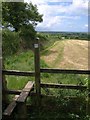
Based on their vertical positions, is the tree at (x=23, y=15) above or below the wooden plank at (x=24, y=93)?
above

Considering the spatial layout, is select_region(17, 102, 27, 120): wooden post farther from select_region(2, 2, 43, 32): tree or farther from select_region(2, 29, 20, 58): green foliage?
select_region(2, 2, 43, 32): tree

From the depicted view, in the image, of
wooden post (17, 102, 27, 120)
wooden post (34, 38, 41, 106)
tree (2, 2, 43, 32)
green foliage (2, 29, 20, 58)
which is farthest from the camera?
tree (2, 2, 43, 32)

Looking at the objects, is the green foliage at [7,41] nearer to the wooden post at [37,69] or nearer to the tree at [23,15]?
the wooden post at [37,69]

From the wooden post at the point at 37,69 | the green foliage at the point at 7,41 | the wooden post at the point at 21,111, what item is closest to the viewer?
the wooden post at the point at 21,111

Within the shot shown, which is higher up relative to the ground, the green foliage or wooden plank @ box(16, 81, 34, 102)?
the green foliage

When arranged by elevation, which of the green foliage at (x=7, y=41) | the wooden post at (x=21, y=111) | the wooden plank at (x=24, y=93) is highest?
the green foliage at (x=7, y=41)

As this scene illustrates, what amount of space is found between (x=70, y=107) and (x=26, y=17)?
1336cm

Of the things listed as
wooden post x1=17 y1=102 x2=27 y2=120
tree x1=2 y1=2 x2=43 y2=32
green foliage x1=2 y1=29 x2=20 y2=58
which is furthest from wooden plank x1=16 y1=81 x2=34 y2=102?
tree x1=2 y1=2 x2=43 y2=32

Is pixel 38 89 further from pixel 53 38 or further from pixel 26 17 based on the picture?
pixel 53 38

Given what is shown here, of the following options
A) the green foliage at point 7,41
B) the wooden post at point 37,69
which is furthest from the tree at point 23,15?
the wooden post at point 37,69

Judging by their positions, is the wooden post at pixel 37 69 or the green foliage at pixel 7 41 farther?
the green foliage at pixel 7 41

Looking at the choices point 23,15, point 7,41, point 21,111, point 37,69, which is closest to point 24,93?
point 21,111

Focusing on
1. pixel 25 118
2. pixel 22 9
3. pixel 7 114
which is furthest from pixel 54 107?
pixel 22 9

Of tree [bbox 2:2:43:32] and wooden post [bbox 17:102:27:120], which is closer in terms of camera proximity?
wooden post [bbox 17:102:27:120]
